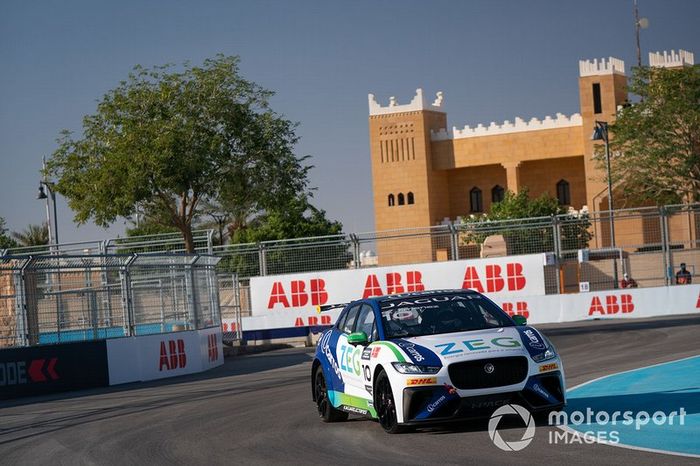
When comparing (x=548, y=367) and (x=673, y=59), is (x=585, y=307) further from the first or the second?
(x=673, y=59)

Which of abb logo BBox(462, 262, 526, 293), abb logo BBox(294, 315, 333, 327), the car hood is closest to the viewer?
the car hood

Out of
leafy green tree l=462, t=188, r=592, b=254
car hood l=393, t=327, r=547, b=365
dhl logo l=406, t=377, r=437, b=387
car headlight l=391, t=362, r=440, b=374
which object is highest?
leafy green tree l=462, t=188, r=592, b=254

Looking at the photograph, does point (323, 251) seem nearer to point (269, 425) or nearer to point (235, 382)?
point (235, 382)

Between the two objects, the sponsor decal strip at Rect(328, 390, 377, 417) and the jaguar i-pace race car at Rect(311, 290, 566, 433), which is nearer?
the jaguar i-pace race car at Rect(311, 290, 566, 433)

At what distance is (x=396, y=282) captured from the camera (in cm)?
3753

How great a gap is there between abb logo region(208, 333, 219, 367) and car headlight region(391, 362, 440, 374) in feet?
52.6

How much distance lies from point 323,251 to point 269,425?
2486cm

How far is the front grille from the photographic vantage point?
11234 millimetres

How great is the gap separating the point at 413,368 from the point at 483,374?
0.68 m

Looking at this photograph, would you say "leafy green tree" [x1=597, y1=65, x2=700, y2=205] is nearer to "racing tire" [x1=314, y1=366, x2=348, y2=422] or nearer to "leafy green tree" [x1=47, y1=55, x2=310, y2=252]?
"leafy green tree" [x1=47, y1=55, x2=310, y2=252]

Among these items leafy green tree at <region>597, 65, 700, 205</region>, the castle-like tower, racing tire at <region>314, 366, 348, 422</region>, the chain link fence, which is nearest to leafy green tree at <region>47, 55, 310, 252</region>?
the chain link fence

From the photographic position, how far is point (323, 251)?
38562mm

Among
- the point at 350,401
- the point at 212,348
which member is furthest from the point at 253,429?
→ the point at 212,348

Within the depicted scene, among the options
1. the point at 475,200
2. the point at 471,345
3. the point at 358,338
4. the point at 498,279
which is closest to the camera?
the point at 471,345
